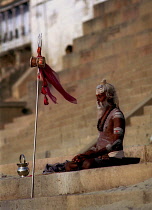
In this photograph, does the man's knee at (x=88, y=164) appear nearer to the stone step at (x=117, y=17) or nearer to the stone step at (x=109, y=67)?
the stone step at (x=109, y=67)

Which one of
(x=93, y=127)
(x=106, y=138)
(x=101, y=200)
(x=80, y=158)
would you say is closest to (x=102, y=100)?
(x=106, y=138)

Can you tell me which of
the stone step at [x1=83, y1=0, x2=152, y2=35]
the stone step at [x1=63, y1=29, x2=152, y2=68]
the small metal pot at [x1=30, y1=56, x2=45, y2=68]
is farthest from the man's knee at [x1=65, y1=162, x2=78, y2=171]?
the stone step at [x1=83, y1=0, x2=152, y2=35]

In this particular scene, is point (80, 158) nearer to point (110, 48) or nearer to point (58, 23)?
point (110, 48)

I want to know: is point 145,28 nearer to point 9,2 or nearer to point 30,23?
point 30,23

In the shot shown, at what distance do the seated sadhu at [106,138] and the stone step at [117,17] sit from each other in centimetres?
1379

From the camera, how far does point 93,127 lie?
57.9 feet

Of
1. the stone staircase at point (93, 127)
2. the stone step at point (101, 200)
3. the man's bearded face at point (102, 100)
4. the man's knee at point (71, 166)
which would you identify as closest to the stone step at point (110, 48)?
the stone staircase at point (93, 127)

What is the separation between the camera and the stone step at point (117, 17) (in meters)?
24.6

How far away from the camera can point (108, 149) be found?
10.4 meters

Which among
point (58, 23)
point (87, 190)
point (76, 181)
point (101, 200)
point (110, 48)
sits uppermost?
point (58, 23)

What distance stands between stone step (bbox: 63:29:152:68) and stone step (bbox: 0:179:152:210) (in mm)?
13064

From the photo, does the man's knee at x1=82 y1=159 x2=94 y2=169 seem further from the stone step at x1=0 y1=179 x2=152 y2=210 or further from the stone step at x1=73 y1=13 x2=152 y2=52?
the stone step at x1=73 y1=13 x2=152 y2=52

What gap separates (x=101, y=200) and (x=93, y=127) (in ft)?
27.6

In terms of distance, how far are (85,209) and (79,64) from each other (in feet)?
52.8
